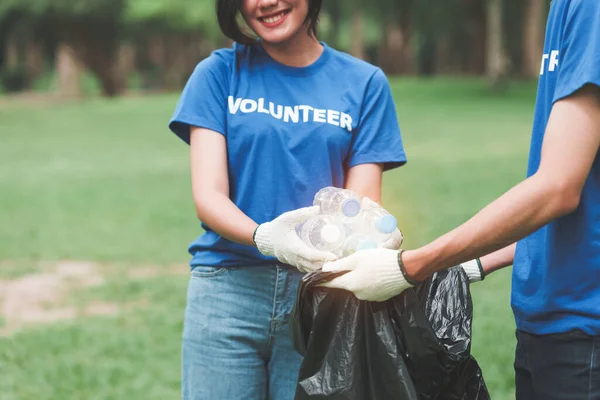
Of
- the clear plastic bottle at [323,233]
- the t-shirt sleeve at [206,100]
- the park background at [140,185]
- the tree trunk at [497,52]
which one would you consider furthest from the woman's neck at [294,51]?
the tree trunk at [497,52]

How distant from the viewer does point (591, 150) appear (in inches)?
82.4

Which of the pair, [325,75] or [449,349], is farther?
[325,75]

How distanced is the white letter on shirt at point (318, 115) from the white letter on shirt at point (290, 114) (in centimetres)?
5

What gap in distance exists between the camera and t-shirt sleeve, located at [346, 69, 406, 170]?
2.93m

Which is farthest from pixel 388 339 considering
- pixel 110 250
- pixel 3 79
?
pixel 3 79

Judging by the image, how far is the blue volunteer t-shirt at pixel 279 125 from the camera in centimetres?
284

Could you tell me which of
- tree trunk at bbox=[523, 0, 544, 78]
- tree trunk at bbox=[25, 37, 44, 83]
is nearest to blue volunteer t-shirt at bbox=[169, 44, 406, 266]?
tree trunk at bbox=[523, 0, 544, 78]

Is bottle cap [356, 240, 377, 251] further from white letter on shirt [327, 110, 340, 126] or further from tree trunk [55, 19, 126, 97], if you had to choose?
tree trunk [55, 19, 126, 97]

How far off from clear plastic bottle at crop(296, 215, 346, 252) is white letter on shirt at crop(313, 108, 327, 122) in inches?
14.7

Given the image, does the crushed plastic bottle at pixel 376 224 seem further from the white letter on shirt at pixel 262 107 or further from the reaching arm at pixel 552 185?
the white letter on shirt at pixel 262 107

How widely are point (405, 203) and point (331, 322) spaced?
32.7 ft

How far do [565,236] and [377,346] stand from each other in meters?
0.54

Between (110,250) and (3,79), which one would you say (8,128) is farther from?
(3,79)

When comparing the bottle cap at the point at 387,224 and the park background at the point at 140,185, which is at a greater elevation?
the bottle cap at the point at 387,224
